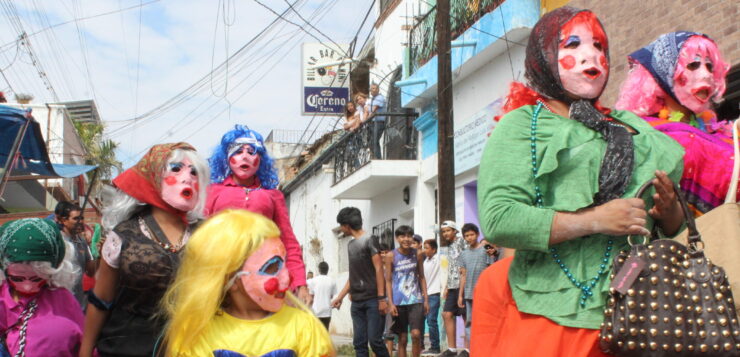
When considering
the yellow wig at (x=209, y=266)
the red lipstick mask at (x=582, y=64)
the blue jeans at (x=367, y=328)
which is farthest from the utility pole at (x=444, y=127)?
the red lipstick mask at (x=582, y=64)

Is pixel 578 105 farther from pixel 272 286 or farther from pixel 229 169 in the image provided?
pixel 229 169

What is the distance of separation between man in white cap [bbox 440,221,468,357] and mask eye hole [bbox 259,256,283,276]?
9.08m

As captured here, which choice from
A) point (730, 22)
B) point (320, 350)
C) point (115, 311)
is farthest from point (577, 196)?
point (730, 22)

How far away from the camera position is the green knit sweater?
2768 millimetres

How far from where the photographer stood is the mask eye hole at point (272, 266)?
3775 millimetres

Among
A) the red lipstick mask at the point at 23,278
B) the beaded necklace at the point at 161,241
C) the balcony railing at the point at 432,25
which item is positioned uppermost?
the balcony railing at the point at 432,25

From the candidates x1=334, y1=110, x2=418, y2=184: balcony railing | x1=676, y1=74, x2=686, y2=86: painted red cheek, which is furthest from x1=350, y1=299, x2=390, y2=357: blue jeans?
x1=334, y1=110, x2=418, y2=184: balcony railing

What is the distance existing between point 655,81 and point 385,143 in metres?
18.8

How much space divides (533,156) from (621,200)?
0.31 metres

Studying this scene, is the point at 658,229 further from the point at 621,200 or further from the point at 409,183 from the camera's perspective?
the point at 409,183

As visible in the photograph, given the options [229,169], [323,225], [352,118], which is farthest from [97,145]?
[229,169]

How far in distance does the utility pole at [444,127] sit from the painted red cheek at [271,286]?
9.52m

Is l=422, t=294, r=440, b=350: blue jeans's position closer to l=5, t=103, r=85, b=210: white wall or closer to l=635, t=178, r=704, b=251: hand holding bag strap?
l=635, t=178, r=704, b=251: hand holding bag strap

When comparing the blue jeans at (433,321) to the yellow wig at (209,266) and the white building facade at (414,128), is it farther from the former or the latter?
the yellow wig at (209,266)
